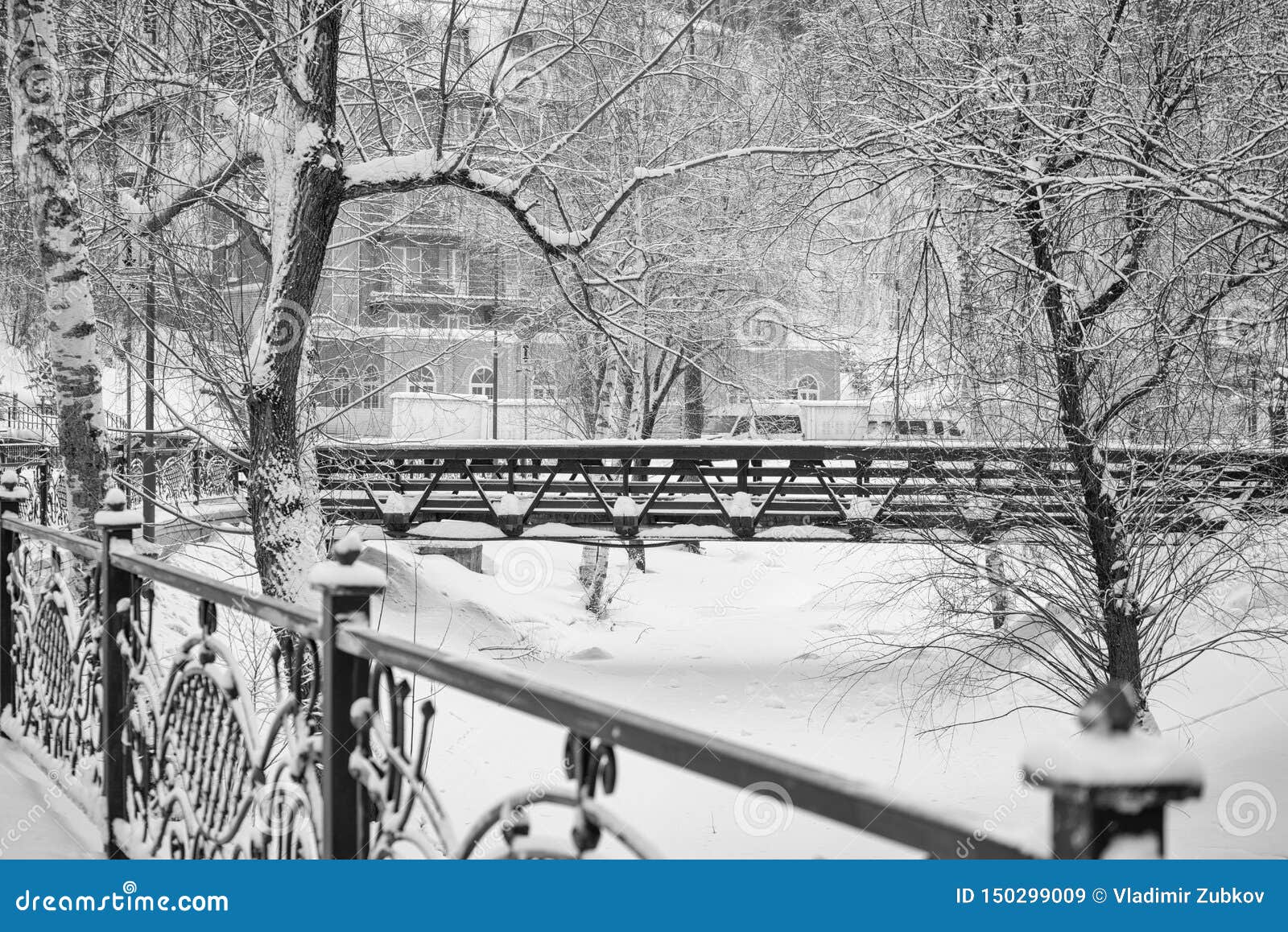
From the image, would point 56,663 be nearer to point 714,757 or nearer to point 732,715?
point 714,757

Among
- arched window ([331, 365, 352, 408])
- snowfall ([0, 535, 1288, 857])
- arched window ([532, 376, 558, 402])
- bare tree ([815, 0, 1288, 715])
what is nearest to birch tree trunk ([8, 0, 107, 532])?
snowfall ([0, 535, 1288, 857])

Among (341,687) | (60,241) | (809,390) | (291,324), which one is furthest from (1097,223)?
(809,390)

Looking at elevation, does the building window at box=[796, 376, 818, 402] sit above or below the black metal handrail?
above

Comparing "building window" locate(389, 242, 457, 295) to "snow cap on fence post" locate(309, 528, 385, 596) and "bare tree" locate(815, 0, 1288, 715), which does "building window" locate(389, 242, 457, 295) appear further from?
"snow cap on fence post" locate(309, 528, 385, 596)

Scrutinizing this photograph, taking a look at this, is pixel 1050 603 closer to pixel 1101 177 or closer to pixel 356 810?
pixel 1101 177

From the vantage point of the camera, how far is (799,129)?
10625mm

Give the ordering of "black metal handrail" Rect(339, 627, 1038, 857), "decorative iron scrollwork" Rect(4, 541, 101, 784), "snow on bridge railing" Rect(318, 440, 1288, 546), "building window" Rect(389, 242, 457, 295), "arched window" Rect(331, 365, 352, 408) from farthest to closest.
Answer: "building window" Rect(389, 242, 457, 295) → "arched window" Rect(331, 365, 352, 408) → "snow on bridge railing" Rect(318, 440, 1288, 546) → "decorative iron scrollwork" Rect(4, 541, 101, 784) → "black metal handrail" Rect(339, 627, 1038, 857)

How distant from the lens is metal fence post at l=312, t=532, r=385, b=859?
7.73 feet

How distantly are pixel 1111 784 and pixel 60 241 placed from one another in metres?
7.84

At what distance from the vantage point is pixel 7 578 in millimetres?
5277

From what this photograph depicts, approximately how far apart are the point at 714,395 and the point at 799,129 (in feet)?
51.0

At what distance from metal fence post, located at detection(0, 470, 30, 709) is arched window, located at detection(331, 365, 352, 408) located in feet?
19.8
